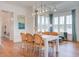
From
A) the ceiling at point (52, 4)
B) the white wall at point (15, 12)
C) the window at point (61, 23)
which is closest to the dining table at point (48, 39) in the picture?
the window at point (61, 23)

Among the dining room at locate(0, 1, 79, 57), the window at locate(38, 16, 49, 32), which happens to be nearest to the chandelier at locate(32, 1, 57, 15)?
the dining room at locate(0, 1, 79, 57)

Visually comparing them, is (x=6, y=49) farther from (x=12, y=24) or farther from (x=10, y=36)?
(x=12, y=24)

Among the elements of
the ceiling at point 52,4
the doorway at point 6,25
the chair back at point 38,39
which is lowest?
the chair back at point 38,39

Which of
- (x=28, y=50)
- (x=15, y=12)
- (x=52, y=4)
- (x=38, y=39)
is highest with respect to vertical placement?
(x=52, y=4)

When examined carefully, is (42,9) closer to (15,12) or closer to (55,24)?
(55,24)

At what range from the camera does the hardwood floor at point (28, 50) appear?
2820 millimetres

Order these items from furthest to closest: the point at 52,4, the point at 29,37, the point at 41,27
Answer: the point at 29,37
the point at 41,27
the point at 52,4

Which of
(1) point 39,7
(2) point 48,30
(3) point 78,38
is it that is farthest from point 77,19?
(1) point 39,7

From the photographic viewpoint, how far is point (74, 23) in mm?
2844

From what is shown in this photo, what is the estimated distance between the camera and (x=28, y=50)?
3012mm

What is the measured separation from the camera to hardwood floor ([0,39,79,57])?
2.82m

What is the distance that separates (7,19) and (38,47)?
1.02 meters

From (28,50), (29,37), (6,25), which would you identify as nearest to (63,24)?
(29,37)

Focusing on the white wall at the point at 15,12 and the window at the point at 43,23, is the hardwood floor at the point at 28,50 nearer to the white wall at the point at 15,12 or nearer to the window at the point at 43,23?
the white wall at the point at 15,12
